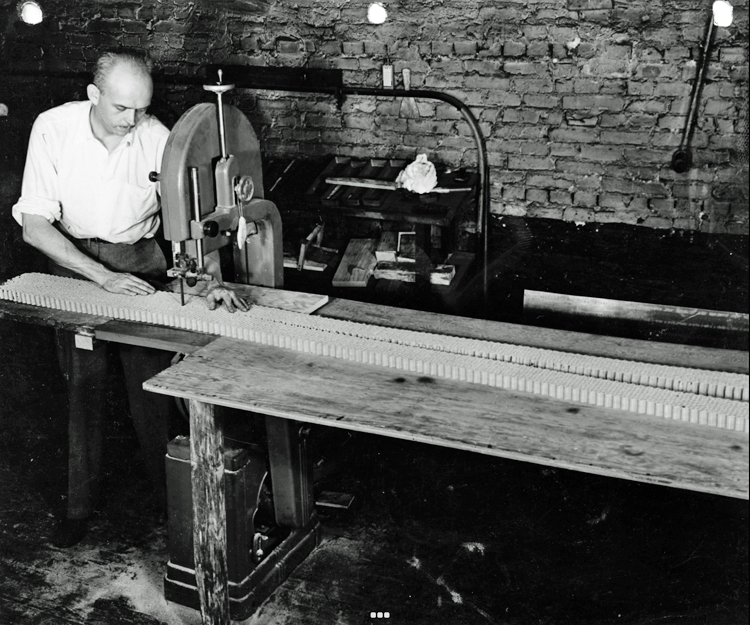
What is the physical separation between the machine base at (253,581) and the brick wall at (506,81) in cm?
290

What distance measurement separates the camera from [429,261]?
4.83 metres

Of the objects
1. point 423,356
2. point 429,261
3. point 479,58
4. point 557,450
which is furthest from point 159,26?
point 557,450

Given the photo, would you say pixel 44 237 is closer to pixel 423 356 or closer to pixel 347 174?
pixel 423 356

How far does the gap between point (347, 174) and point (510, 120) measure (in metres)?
1.06

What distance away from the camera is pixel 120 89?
3020 millimetres

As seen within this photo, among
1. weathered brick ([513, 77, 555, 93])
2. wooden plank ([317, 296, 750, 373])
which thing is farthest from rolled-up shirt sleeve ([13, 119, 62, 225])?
weathered brick ([513, 77, 555, 93])

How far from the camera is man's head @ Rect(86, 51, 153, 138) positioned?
297 cm

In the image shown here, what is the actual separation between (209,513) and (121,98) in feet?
4.80

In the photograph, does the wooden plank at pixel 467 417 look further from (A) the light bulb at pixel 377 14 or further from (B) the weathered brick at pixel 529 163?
(A) the light bulb at pixel 377 14

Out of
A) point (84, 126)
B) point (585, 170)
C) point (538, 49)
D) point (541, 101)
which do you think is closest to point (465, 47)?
point (538, 49)

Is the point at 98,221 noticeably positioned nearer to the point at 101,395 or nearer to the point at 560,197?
the point at 101,395

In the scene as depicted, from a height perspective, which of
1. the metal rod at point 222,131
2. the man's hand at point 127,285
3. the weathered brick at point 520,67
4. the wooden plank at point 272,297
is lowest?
the wooden plank at point 272,297

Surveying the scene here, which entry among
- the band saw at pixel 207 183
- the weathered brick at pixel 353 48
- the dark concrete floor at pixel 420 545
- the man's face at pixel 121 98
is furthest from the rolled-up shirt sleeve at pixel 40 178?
the weathered brick at pixel 353 48

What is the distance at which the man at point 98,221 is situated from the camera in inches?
122
